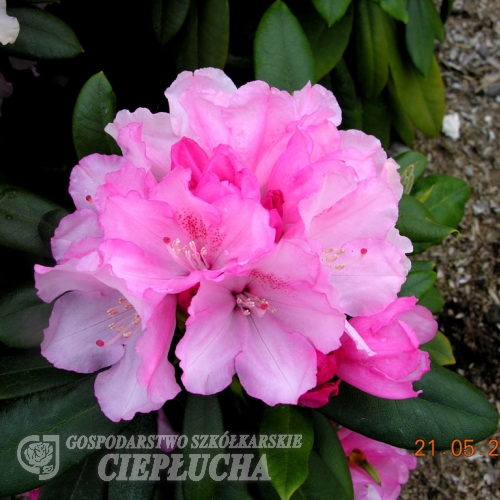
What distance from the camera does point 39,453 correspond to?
101 centimetres

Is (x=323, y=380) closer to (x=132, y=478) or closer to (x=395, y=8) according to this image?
(x=132, y=478)

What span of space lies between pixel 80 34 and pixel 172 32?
0.36m

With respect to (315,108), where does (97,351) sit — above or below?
below

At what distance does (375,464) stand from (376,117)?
1.40m

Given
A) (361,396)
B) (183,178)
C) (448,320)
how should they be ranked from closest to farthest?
(183,178), (361,396), (448,320)

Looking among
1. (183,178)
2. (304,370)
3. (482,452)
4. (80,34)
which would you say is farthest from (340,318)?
(482,452)

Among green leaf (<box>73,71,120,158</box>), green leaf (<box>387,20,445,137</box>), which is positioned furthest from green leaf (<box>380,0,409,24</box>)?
green leaf (<box>73,71,120,158</box>)

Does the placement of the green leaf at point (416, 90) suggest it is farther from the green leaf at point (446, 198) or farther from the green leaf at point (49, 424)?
the green leaf at point (49, 424)

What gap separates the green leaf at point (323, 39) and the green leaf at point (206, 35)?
412 millimetres

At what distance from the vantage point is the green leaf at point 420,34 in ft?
6.35

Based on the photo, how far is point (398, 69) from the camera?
2.10 meters

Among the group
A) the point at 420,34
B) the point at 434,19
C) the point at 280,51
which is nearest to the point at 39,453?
the point at 280,51

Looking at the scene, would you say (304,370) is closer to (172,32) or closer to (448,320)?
(172,32)

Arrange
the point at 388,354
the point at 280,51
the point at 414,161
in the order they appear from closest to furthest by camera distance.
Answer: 1. the point at 388,354
2. the point at 280,51
3. the point at 414,161
